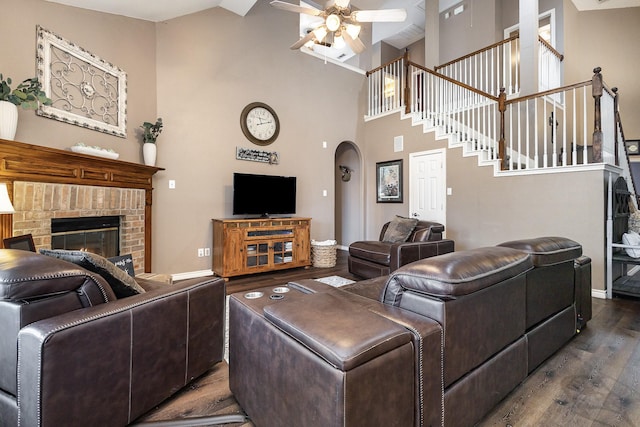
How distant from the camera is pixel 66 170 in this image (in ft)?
8.67

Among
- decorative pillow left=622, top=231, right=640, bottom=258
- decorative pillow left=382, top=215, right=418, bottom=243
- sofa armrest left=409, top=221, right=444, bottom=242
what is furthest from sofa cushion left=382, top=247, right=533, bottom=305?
decorative pillow left=622, top=231, right=640, bottom=258

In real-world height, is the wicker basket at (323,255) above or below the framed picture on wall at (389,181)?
below

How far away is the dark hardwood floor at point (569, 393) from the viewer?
1402mm

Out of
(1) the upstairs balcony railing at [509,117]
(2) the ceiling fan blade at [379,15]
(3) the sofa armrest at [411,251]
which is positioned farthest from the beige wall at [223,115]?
(3) the sofa armrest at [411,251]

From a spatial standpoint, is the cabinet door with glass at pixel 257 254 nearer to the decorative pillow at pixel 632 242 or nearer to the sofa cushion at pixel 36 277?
the sofa cushion at pixel 36 277

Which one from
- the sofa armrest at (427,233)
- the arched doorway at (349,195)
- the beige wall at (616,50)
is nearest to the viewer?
the sofa armrest at (427,233)

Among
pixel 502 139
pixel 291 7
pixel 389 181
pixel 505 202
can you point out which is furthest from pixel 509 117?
pixel 291 7

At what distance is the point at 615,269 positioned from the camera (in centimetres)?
339

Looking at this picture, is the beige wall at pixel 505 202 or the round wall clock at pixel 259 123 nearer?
the beige wall at pixel 505 202

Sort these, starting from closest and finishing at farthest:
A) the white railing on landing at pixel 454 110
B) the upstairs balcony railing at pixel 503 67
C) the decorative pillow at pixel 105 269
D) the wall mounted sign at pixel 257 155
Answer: the decorative pillow at pixel 105 269 < the wall mounted sign at pixel 257 155 < the white railing on landing at pixel 454 110 < the upstairs balcony railing at pixel 503 67

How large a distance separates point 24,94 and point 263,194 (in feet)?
9.11

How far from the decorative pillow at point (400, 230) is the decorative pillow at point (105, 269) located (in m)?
3.35

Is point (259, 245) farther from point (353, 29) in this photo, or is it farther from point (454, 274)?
point (454, 274)

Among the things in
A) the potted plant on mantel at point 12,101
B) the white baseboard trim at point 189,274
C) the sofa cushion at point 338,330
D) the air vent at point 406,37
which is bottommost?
the white baseboard trim at point 189,274
